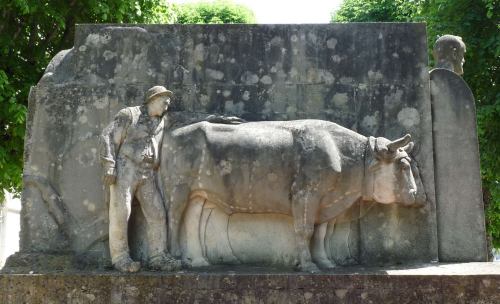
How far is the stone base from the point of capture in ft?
20.7

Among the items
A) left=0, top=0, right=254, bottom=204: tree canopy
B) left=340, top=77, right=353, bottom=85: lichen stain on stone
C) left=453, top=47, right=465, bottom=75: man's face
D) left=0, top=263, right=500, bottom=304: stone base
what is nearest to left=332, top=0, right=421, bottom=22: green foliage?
left=0, top=0, right=254, bottom=204: tree canopy

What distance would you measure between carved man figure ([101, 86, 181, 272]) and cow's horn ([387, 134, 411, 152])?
2771mm

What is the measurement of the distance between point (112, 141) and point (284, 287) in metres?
2.65

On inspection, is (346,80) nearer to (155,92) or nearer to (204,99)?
(204,99)

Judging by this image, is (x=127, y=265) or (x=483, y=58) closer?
(x=127, y=265)

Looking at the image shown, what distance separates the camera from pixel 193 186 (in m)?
6.96

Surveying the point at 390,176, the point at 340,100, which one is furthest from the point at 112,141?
the point at 390,176

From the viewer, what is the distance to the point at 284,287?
20.9ft

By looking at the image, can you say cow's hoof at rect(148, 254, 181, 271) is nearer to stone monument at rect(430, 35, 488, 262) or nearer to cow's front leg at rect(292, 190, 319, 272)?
cow's front leg at rect(292, 190, 319, 272)

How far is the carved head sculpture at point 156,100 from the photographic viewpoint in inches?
279

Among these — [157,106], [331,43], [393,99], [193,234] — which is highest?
[331,43]

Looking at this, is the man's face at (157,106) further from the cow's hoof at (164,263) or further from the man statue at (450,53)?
the man statue at (450,53)

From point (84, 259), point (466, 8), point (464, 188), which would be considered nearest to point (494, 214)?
point (466, 8)

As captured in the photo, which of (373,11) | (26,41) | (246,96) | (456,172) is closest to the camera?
(456,172)
